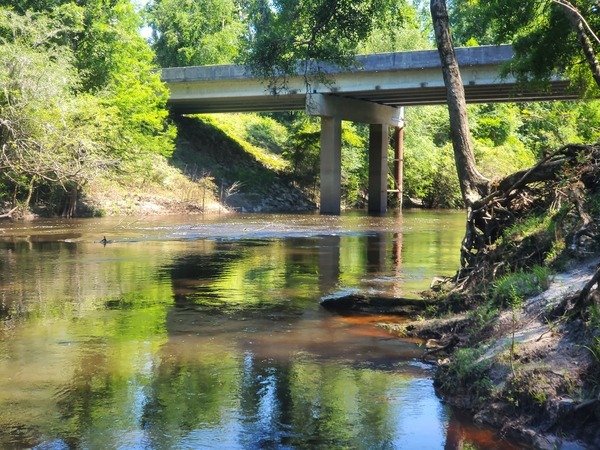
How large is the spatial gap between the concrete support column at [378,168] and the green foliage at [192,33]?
24.5 m

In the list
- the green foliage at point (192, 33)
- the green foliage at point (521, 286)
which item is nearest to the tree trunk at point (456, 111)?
the green foliage at point (521, 286)

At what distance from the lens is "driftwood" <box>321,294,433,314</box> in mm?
14125

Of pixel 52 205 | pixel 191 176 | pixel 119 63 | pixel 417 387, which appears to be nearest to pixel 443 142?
pixel 191 176

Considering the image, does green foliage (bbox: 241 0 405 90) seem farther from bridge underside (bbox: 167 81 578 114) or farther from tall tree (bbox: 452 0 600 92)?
bridge underside (bbox: 167 81 578 114)

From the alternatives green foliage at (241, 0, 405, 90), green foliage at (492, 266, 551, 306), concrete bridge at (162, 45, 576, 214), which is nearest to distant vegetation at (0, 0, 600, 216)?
green foliage at (241, 0, 405, 90)

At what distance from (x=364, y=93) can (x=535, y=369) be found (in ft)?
139

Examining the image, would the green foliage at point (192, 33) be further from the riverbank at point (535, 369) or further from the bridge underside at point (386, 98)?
the riverbank at point (535, 369)

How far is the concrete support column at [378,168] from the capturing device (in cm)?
5578

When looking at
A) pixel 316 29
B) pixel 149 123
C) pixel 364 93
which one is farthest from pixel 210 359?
pixel 364 93

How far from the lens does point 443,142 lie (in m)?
69.1

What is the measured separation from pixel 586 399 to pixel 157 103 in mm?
45989

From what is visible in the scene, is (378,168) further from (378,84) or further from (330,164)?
(378,84)

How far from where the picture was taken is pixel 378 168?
2218 inches

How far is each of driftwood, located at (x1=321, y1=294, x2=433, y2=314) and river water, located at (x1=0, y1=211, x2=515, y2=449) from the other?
1.46 feet
